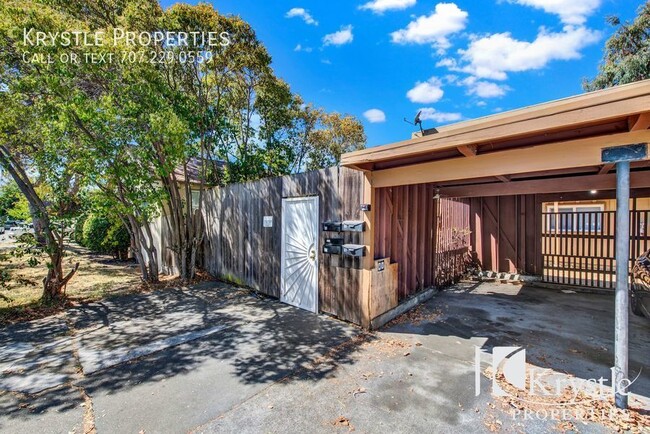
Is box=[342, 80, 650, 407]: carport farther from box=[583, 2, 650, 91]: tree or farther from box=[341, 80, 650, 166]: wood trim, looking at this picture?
box=[583, 2, 650, 91]: tree

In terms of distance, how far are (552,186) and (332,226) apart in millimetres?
4452

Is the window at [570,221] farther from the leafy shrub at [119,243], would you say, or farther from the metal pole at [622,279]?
the leafy shrub at [119,243]

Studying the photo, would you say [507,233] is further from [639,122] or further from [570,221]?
[639,122]

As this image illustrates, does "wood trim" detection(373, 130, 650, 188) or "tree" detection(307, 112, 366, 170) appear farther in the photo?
"tree" detection(307, 112, 366, 170)

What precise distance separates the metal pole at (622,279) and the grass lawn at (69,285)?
299 inches

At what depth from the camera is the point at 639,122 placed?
2109 millimetres

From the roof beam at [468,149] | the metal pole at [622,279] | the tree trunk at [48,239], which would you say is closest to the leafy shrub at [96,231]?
the tree trunk at [48,239]

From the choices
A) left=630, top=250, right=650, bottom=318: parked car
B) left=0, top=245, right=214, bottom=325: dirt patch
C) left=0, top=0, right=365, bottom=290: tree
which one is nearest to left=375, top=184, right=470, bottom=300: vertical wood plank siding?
left=630, top=250, right=650, bottom=318: parked car

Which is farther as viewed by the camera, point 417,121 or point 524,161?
point 417,121

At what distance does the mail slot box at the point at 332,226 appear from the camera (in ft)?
14.3

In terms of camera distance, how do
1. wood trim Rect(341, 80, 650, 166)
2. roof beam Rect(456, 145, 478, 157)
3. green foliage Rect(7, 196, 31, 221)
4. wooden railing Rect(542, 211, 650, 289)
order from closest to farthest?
1. wood trim Rect(341, 80, 650, 166)
2. roof beam Rect(456, 145, 478, 157)
3. green foliage Rect(7, 196, 31, 221)
4. wooden railing Rect(542, 211, 650, 289)

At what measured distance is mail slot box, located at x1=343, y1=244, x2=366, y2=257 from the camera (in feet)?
13.2

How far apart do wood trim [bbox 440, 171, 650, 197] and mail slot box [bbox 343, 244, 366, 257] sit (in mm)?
3665

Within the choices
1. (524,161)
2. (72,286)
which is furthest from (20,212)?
(524,161)
